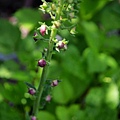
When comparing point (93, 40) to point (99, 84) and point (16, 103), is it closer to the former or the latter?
point (99, 84)

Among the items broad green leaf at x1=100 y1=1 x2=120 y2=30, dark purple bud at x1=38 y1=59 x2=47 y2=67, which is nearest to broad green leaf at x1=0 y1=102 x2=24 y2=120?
dark purple bud at x1=38 y1=59 x2=47 y2=67

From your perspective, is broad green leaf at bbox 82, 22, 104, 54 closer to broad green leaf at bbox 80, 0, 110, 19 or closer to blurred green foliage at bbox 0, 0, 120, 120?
blurred green foliage at bbox 0, 0, 120, 120

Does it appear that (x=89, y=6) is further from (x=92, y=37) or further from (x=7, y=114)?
(x=7, y=114)

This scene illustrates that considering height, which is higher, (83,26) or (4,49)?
(83,26)

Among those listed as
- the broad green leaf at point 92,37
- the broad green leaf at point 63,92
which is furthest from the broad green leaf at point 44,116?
the broad green leaf at point 92,37

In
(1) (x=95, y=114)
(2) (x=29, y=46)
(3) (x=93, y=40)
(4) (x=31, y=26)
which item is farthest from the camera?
(4) (x=31, y=26)

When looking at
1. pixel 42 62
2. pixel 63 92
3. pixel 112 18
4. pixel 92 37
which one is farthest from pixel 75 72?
A: pixel 42 62

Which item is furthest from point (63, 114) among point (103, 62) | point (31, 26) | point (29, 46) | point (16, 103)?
point (31, 26)

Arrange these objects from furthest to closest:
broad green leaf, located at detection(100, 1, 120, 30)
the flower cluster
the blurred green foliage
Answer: broad green leaf, located at detection(100, 1, 120, 30) → the blurred green foliage → the flower cluster
